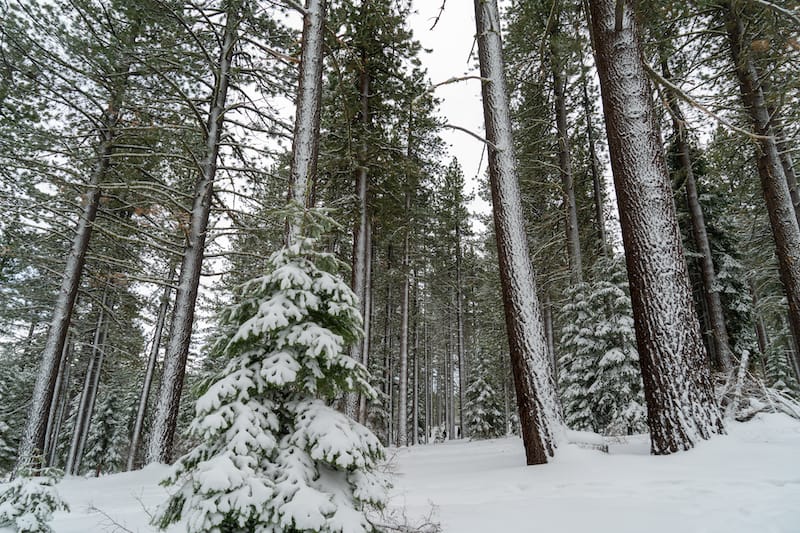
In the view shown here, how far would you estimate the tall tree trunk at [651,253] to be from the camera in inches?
146

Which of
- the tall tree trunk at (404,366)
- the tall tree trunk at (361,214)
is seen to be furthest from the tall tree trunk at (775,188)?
the tall tree trunk at (404,366)

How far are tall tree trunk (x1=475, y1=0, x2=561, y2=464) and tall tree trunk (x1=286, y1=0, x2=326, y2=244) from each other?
2.36 metres

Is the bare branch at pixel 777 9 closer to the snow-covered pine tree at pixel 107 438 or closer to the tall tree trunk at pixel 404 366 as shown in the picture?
the tall tree trunk at pixel 404 366

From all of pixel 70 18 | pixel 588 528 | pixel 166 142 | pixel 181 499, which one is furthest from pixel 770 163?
pixel 70 18

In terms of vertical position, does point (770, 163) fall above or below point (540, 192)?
below

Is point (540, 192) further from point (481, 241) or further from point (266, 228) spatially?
point (266, 228)

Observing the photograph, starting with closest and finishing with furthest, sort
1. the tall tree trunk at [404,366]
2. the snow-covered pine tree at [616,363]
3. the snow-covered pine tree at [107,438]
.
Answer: the snow-covered pine tree at [616,363]
the tall tree trunk at [404,366]
the snow-covered pine tree at [107,438]

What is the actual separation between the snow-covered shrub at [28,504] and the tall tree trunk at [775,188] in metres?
11.4

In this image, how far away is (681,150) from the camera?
1238 cm

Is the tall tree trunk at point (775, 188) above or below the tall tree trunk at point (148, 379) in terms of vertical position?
above

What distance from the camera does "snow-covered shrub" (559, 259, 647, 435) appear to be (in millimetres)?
9289

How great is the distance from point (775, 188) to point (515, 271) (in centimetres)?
671

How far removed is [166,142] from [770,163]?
12.2 m

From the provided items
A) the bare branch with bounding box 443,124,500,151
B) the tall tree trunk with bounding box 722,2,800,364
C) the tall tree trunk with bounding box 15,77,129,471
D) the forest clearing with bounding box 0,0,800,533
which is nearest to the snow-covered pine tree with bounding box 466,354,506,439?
the forest clearing with bounding box 0,0,800,533
